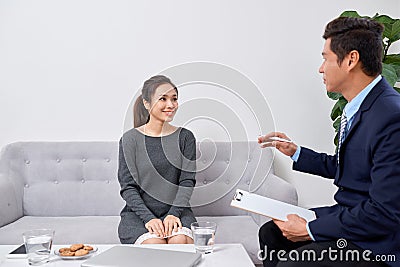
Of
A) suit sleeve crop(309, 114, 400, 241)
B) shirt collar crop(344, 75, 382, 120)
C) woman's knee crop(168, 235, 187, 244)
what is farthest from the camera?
woman's knee crop(168, 235, 187, 244)

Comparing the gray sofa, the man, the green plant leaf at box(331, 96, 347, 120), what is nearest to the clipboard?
the man

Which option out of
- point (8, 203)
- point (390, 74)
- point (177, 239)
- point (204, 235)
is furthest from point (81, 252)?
point (390, 74)

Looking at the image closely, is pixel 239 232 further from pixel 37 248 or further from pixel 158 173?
pixel 37 248

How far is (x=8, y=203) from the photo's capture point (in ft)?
8.78

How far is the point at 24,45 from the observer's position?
307 centimetres

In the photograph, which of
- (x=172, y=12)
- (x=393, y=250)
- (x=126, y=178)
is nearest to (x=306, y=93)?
(x=172, y=12)

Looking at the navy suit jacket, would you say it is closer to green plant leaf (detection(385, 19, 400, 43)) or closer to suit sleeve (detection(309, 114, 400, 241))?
suit sleeve (detection(309, 114, 400, 241))

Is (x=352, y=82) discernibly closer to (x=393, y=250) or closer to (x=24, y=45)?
(x=393, y=250)

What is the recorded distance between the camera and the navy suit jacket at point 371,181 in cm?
157

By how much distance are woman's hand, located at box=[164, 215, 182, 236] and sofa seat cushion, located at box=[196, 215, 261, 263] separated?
23 cm

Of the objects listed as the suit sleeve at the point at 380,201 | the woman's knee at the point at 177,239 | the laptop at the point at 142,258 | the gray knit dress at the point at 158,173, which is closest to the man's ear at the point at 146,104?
the gray knit dress at the point at 158,173

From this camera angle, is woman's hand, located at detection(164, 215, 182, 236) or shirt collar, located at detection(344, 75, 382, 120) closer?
shirt collar, located at detection(344, 75, 382, 120)

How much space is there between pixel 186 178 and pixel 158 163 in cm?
16

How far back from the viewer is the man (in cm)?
159
